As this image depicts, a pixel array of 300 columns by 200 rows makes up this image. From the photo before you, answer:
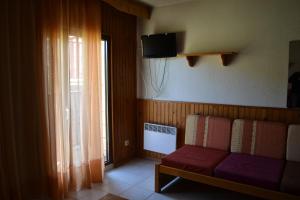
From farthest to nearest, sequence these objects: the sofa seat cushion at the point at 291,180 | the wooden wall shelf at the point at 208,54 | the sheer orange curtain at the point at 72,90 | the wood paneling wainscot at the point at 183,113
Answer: the wooden wall shelf at the point at 208,54 → the wood paneling wainscot at the point at 183,113 → the sheer orange curtain at the point at 72,90 → the sofa seat cushion at the point at 291,180

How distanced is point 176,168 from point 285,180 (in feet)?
3.84

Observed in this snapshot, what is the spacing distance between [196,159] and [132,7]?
2.35 meters

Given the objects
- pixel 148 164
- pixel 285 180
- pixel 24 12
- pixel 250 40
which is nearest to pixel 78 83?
pixel 24 12

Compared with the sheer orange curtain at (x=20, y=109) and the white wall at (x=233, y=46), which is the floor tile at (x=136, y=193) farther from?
the white wall at (x=233, y=46)

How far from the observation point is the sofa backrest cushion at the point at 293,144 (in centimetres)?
286

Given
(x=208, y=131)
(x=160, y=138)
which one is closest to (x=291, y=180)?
(x=208, y=131)

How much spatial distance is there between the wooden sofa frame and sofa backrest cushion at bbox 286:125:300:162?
2.29ft

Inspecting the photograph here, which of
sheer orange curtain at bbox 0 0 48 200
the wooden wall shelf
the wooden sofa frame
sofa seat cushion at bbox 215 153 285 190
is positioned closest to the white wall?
the wooden wall shelf

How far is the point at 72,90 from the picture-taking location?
2994 mm

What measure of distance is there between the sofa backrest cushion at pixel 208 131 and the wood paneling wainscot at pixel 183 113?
171 mm

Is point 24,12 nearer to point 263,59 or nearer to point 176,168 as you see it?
point 176,168

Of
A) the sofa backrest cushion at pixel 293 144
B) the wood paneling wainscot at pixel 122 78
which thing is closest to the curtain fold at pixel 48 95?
the wood paneling wainscot at pixel 122 78

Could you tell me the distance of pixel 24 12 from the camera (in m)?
2.56

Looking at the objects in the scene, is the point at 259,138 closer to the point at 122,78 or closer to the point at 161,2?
the point at 122,78
